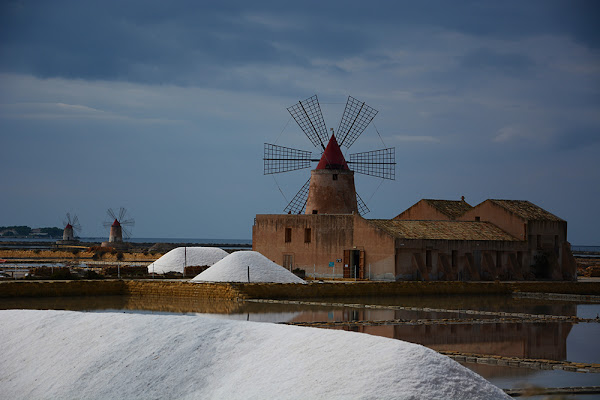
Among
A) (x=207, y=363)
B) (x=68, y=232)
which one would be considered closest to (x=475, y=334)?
(x=207, y=363)

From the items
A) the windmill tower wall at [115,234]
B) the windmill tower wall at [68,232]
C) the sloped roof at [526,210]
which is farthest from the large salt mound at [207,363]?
the windmill tower wall at [68,232]

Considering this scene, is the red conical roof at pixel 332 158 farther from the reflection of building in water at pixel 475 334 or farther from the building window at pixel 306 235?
the reflection of building in water at pixel 475 334

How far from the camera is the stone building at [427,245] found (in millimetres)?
25141

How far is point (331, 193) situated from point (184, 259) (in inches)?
214

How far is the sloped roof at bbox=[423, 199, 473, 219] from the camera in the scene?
31.1 m

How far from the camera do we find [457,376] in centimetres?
842

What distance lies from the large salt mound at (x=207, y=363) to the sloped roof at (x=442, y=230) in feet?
48.7

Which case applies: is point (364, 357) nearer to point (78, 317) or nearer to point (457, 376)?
point (457, 376)

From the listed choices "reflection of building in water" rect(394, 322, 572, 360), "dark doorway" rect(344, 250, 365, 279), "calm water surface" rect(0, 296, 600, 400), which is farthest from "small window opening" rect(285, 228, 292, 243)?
"reflection of building in water" rect(394, 322, 572, 360)

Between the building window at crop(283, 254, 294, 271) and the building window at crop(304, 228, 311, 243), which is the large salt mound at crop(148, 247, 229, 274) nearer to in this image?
the building window at crop(283, 254, 294, 271)

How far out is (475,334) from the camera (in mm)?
15203

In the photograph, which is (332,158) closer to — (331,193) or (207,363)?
(331,193)

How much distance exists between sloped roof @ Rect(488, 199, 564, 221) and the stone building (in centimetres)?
4

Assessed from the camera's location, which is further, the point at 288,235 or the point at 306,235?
the point at 288,235
